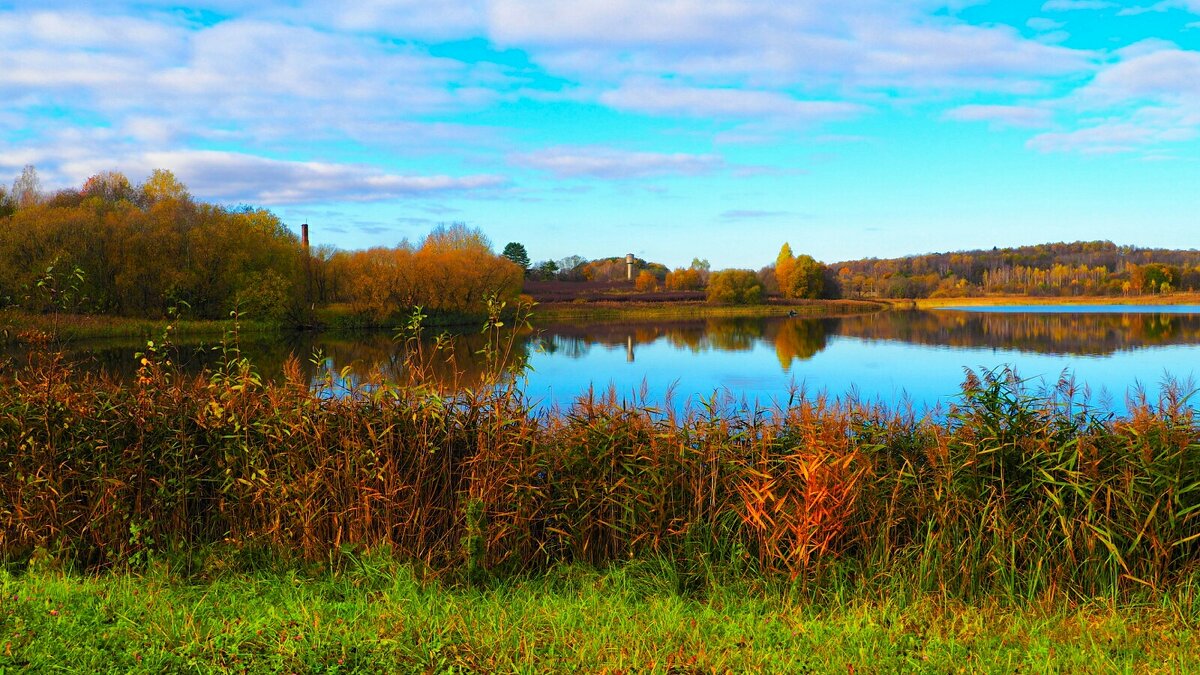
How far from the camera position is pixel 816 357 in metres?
32.3

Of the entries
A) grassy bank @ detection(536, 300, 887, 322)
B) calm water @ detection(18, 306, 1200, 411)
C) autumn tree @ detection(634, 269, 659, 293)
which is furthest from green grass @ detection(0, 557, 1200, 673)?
autumn tree @ detection(634, 269, 659, 293)

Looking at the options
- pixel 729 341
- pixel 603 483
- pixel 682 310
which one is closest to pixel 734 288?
pixel 682 310

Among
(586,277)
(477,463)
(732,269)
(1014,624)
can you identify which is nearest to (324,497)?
(477,463)

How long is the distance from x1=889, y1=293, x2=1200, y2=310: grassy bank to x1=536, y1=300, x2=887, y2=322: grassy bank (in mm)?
10927

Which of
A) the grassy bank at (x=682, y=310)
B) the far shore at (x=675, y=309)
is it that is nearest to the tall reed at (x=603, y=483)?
the far shore at (x=675, y=309)

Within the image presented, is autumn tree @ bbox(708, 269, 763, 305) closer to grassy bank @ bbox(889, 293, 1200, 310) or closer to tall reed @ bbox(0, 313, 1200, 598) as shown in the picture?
grassy bank @ bbox(889, 293, 1200, 310)

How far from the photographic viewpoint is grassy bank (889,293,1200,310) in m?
78.5

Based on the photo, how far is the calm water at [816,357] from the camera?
68.8 ft

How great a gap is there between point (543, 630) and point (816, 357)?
96.7ft

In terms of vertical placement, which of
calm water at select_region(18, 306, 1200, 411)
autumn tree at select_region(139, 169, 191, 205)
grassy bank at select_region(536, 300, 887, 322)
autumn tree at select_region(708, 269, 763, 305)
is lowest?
calm water at select_region(18, 306, 1200, 411)

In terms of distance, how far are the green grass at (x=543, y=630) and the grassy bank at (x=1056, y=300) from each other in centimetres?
8733

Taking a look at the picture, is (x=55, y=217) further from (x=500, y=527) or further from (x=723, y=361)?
(x=500, y=527)

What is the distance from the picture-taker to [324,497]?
6086 millimetres

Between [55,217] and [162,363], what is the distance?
44.5m
